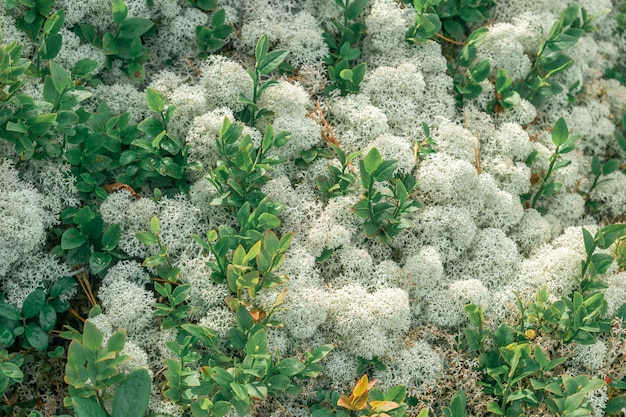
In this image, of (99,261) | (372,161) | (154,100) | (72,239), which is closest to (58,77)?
(154,100)

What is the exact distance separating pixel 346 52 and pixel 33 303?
1.84 m

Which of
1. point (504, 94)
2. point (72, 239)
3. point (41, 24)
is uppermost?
point (41, 24)

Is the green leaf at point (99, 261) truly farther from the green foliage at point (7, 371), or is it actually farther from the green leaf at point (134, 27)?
the green leaf at point (134, 27)

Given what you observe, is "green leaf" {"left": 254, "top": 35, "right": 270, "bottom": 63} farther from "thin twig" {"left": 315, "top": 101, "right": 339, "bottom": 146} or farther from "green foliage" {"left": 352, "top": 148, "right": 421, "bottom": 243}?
"green foliage" {"left": 352, "top": 148, "right": 421, "bottom": 243}

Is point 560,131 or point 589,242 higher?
point 560,131

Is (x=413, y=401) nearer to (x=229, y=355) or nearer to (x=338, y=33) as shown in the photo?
(x=229, y=355)

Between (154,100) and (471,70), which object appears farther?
(471,70)

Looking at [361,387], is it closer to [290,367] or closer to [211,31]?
[290,367]

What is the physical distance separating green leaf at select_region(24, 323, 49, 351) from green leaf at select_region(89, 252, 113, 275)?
31 cm

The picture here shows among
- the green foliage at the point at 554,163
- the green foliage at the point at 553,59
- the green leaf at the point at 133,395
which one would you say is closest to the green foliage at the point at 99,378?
the green leaf at the point at 133,395

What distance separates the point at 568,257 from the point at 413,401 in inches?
38.7

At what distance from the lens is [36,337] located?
270 centimetres

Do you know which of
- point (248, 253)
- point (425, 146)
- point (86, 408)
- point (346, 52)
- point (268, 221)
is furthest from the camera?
point (346, 52)

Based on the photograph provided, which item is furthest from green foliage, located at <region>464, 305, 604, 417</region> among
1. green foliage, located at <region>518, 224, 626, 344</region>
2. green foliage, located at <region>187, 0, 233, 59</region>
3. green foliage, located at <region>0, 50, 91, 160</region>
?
green foliage, located at <region>0, 50, 91, 160</region>
